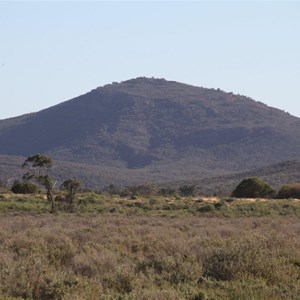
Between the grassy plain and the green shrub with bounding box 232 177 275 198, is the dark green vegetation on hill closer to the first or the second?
the green shrub with bounding box 232 177 275 198

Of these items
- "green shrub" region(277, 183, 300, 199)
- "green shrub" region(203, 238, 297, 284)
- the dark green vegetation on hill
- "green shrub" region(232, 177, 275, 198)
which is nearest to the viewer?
"green shrub" region(203, 238, 297, 284)

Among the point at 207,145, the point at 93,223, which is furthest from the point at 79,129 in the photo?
the point at 93,223

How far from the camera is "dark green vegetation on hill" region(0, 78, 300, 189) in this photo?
14100cm

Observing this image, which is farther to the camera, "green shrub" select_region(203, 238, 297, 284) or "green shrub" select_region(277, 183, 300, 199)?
"green shrub" select_region(277, 183, 300, 199)

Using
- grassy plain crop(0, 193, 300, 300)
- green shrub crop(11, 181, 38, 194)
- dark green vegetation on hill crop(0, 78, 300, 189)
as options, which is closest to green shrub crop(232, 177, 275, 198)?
green shrub crop(11, 181, 38, 194)

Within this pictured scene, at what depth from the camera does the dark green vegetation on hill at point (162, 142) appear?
463ft

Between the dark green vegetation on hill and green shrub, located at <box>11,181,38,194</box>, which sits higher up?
the dark green vegetation on hill

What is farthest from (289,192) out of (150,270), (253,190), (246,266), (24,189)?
(150,270)

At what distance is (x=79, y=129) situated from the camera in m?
189

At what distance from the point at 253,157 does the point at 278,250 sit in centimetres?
13593

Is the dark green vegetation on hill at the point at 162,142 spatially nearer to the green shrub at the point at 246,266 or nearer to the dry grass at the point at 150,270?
the dry grass at the point at 150,270

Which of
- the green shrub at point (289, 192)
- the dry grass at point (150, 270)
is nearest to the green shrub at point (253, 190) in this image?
the green shrub at point (289, 192)

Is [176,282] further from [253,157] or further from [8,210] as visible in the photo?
[253,157]

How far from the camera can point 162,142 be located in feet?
577
